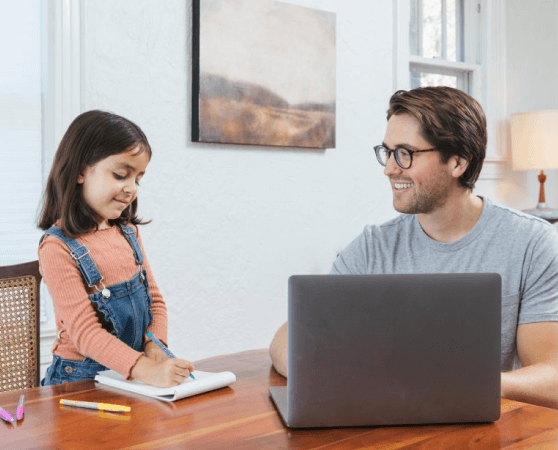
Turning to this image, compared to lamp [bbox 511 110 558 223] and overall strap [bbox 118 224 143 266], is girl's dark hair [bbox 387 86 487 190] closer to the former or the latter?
overall strap [bbox 118 224 143 266]

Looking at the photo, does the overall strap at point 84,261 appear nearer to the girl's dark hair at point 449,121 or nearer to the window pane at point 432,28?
the girl's dark hair at point 449,121

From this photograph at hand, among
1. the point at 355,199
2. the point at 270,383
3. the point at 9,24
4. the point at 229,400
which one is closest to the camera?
the point at 229,400

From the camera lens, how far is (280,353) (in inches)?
54.9

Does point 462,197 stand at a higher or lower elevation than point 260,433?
higher

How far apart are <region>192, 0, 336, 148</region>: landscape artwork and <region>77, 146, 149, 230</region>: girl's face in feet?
3.98

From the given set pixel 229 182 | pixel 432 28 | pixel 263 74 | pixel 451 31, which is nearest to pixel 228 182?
pixel 229 182

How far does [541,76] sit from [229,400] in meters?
3.85

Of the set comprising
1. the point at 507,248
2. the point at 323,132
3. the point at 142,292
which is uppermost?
the point at 323,132

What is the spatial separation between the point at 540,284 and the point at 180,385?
811 millimetres

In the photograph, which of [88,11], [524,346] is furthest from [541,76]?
[524,346]

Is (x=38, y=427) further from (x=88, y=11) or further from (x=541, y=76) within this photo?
(x=541, y=76)

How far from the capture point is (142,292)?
Result: 5.57ft

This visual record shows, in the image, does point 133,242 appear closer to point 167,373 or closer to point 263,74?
point 167,373

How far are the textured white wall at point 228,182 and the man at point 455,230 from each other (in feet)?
4.06
